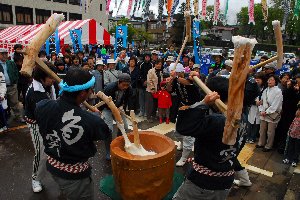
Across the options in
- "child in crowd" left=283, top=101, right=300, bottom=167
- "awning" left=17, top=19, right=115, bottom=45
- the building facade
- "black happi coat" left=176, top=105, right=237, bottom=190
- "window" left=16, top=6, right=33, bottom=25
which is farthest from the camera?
"window" left=16, top=6, right=33, bottom=25

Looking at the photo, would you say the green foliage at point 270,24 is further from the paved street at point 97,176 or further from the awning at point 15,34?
the paved street at point 97,176

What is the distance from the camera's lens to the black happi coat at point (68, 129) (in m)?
2.47

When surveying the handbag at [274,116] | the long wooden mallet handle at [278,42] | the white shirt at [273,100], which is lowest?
the handbag at [274,116]

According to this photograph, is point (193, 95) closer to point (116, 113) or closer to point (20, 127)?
point (116, 113)

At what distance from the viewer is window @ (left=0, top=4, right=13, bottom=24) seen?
3041 cm

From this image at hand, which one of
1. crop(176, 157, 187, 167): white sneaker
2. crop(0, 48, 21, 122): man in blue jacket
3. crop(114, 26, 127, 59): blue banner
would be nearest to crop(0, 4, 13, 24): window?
crop(114, 26, 127, 59): blue banner

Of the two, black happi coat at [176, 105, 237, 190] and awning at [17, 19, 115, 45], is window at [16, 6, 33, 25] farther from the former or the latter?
black happi coat at [176, 105, 237, 190]

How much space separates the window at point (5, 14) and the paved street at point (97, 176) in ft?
96.5

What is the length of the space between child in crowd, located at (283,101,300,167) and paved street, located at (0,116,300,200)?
0.66 feet

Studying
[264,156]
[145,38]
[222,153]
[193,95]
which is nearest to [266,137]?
[264,156]

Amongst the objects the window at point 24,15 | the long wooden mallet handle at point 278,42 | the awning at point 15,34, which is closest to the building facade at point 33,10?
the window at point 24,15

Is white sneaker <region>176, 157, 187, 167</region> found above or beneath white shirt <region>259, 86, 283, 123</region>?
beneath

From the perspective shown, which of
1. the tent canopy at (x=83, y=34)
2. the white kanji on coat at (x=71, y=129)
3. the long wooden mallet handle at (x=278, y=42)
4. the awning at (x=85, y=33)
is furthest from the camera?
the tent canopy at (x=83, y=34)

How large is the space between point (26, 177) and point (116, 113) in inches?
94.8
